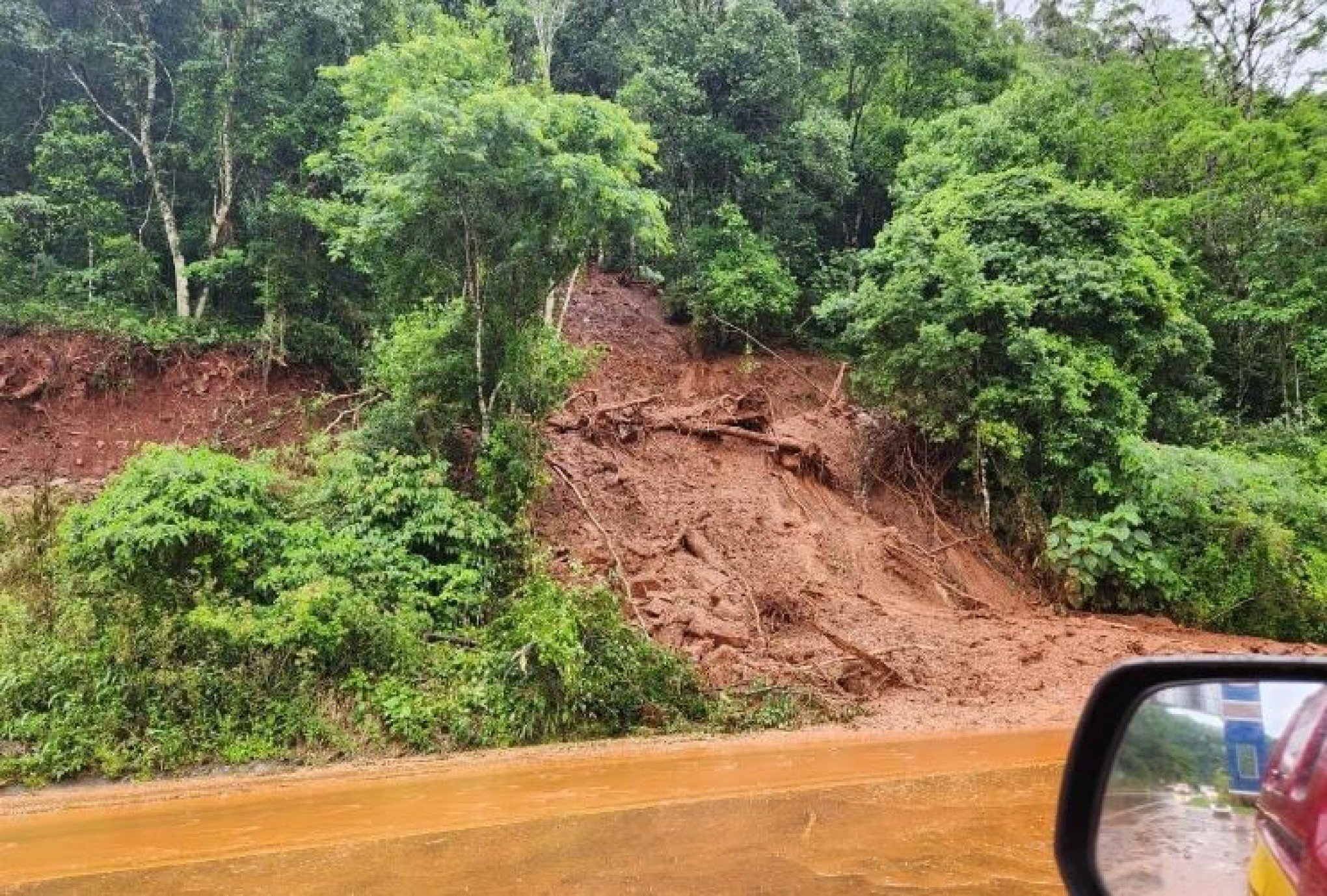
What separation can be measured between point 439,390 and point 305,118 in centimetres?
1054

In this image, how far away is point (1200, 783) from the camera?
1.25 m

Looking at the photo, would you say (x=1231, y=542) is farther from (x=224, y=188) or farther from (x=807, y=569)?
(x=224, y=188)

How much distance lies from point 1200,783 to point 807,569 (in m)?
12.4

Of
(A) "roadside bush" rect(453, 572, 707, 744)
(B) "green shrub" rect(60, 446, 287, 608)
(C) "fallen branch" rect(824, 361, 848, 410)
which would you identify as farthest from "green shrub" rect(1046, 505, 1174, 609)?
(B) "green shrub" rect(60, 446, 287, 608)

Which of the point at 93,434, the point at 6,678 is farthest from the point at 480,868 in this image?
the point at 93,434

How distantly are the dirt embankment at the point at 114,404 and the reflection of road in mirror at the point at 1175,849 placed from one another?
16943mm

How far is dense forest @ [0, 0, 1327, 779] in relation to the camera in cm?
923

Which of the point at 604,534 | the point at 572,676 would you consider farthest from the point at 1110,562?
the point at 572,676

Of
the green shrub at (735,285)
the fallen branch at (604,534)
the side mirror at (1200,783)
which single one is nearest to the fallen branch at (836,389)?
the green shrub at (735,285)

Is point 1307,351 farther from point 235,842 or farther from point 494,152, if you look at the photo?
point 235,842

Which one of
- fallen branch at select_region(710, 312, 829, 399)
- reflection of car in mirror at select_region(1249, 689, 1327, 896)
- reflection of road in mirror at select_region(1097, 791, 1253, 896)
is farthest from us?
fallen branch at select_region(710, 312, 829, 399)

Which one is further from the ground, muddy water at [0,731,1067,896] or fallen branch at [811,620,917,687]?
muddy water at [0,731,1067,896]

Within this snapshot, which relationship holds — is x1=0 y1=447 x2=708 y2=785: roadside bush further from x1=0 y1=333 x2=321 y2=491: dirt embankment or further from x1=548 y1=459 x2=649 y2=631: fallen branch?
x1=0 y1=333 x2=321 y2=491: dirt embankment

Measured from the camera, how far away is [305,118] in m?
19.1
